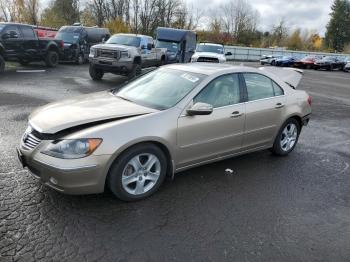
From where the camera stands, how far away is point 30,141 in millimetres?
3855

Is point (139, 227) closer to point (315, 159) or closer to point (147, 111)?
point (147, 111)

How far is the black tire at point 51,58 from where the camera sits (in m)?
17.3

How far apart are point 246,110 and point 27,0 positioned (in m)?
51.8

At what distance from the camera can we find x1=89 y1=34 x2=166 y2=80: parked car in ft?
44.3

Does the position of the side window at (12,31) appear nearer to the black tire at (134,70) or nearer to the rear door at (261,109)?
the black tire at (134,70)

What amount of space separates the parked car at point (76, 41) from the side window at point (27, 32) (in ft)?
11.8

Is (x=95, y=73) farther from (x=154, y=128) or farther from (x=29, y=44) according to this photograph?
(x=154, y=128)

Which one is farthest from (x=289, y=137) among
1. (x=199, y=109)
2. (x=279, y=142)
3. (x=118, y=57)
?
(x=118, y=57)

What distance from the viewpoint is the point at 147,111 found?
4164 millimetres

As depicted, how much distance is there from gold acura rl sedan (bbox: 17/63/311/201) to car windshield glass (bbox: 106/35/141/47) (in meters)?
10.4

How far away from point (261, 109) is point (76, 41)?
1704 cm

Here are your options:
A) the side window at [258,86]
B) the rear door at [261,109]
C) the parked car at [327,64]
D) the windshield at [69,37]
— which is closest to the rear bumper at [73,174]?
the rear door at [261,109]

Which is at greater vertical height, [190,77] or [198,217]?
[190,77]

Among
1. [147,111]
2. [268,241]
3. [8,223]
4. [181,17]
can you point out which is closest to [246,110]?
[147,111]
